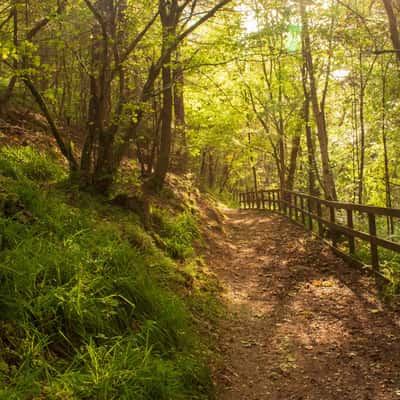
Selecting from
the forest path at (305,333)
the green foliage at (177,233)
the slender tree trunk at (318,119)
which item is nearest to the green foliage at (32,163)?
the green foliage at (177,233)

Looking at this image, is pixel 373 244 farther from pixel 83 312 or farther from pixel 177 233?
pixel 83 312

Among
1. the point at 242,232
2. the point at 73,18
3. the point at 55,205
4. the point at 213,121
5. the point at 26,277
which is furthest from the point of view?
the point at 213,121

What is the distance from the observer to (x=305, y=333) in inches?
211

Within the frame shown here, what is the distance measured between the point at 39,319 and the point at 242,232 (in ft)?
36.0

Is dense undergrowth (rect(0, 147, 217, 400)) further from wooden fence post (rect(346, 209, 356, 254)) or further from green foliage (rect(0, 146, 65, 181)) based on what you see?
wooden fence post (rect(346, 209, 356, 254))

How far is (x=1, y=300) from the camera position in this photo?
10.8 ft

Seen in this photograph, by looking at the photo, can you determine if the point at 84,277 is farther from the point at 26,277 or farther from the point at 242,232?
the point at 242,232

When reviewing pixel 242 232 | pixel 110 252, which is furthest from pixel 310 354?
pixel 242 232

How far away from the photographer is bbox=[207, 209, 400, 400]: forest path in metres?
4.10

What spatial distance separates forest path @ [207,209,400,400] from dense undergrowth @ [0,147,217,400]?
658 mm

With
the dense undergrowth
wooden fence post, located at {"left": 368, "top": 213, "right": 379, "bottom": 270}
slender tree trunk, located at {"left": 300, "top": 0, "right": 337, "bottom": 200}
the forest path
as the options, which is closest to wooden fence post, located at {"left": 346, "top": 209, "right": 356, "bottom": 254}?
the forest path

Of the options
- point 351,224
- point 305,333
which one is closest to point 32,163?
point 305,333

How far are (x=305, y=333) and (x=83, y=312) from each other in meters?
3.27

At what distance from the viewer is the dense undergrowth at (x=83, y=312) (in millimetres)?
2971
